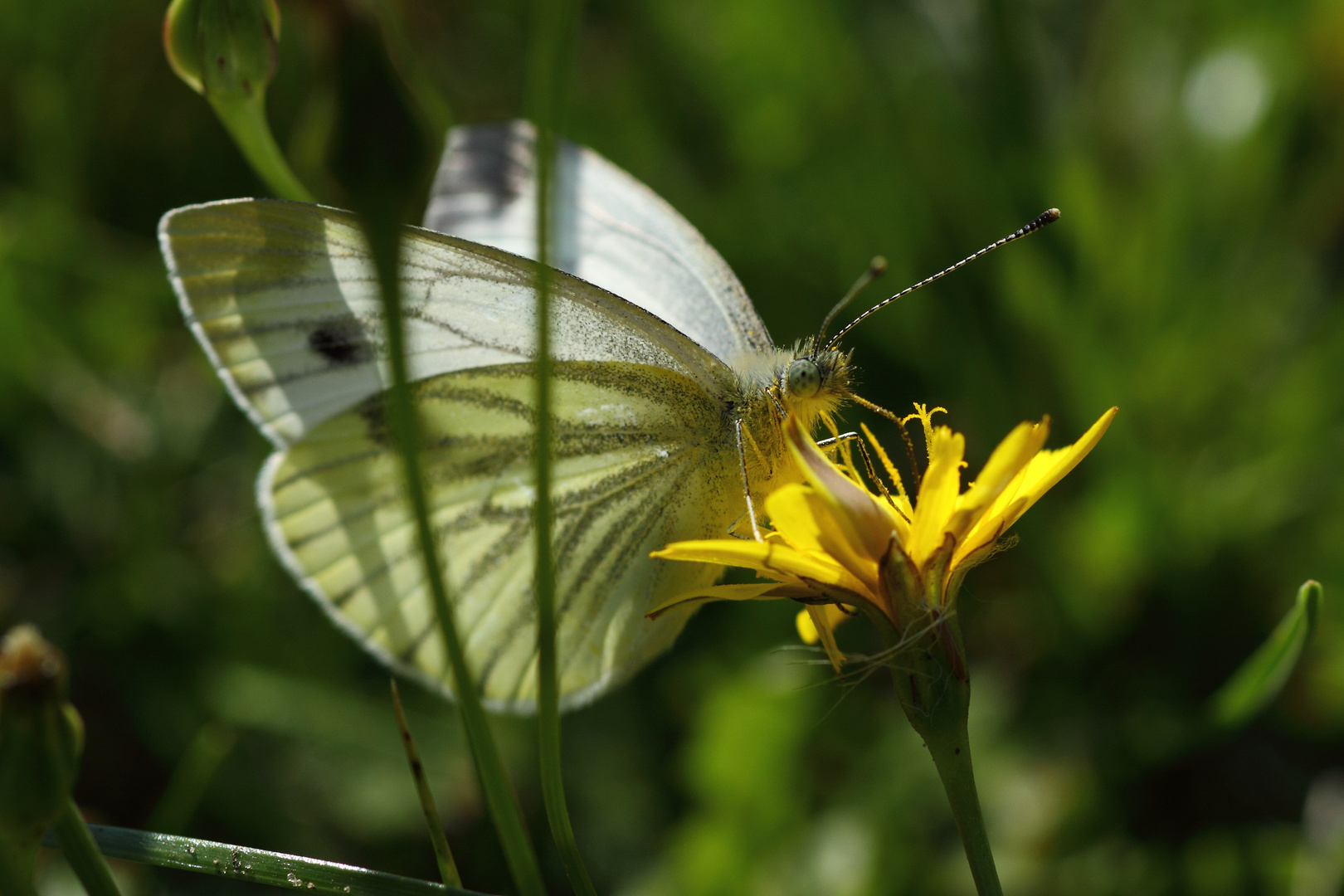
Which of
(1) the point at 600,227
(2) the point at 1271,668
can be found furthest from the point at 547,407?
(1) the point at 600,227

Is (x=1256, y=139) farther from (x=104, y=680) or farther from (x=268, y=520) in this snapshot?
(x=104, y=680)

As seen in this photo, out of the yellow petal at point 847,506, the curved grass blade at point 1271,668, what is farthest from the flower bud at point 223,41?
the curved grass blade at point 1271,668

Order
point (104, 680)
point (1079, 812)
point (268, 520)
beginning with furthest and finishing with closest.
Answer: point (104, 680)
point (1079, 812)
point (268, 520)

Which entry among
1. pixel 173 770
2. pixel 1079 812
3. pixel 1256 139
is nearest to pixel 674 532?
pixel 1079 812

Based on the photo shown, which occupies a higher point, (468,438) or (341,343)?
(341,343)

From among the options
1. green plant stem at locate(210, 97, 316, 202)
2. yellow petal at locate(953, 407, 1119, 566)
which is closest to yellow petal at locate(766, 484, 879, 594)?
yellow petal at locate(953, 407, 1119, 566)

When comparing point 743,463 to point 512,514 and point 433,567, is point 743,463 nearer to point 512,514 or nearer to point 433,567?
point 512,514

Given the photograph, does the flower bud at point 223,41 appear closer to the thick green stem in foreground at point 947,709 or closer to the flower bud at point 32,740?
the flower bud at point 32,740
